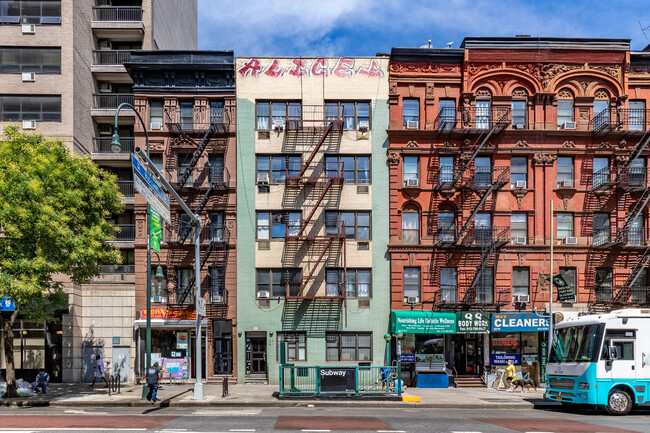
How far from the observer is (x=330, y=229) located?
1352 inches

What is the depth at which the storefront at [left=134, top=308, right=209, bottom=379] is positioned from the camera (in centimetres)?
3312

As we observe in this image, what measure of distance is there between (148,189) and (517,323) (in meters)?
22.0

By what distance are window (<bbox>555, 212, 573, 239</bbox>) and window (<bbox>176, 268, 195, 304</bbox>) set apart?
21164 mm

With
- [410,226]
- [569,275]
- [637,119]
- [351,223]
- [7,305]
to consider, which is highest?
[637,119]

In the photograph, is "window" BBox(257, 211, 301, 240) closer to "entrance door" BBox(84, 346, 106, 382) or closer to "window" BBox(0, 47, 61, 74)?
"entrance door" BBox(84, 346, 106, 382)

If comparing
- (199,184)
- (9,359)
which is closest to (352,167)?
(199,184)

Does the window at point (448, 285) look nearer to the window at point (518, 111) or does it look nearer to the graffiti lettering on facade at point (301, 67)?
the window at point (518, 111)

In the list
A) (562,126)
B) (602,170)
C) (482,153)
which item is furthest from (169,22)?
(602,170)

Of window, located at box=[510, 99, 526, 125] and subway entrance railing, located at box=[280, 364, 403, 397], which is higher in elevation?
window, located at box=[510, 99, 526, 125]

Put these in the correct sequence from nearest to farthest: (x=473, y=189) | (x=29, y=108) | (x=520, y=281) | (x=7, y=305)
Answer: (x=7, y=305), (x=473, y=189), (x=520, y=281), (x=29, y=108)

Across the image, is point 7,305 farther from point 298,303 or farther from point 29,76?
point 29,76

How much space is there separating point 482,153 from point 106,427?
2525 centimetres

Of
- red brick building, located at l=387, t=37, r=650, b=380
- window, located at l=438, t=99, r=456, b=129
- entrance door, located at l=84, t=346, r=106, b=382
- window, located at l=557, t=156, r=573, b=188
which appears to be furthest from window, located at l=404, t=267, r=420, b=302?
entrance door, located at l=84, t=346, r=106, b=382

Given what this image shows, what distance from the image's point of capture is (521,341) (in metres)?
33.5
